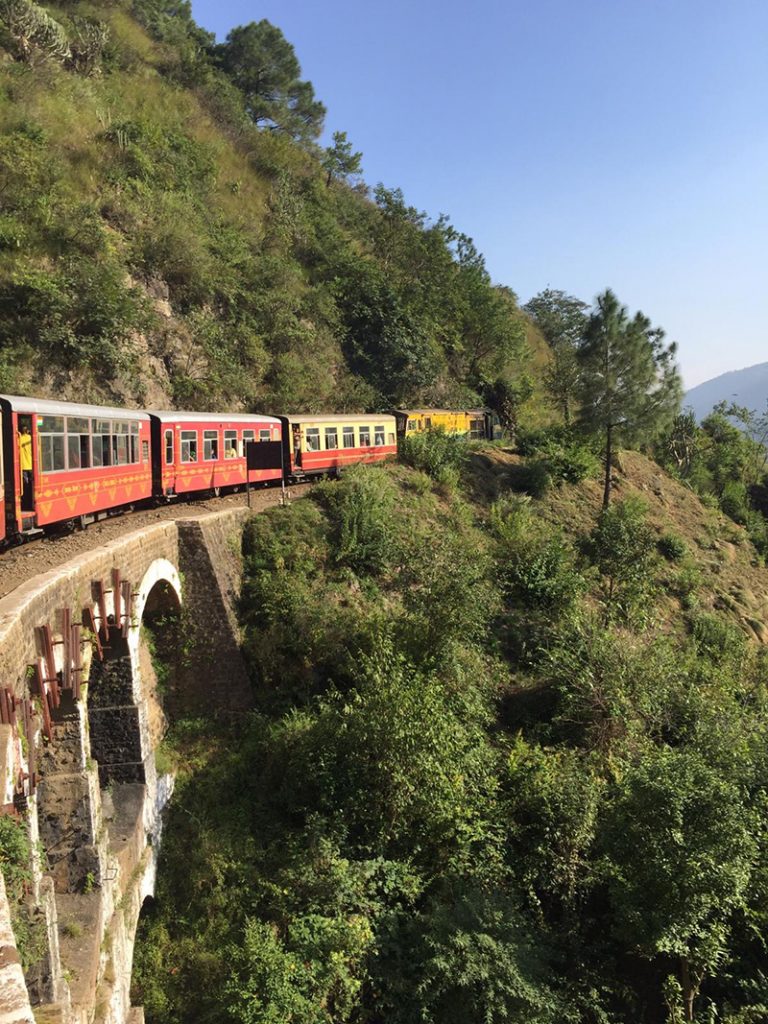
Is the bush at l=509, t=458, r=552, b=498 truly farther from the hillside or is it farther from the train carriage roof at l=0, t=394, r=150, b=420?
the train carriage roof at l=0, t=394, r=150, b=420

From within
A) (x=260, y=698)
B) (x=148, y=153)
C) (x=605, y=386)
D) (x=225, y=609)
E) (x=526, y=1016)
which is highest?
(x=148, y=153)

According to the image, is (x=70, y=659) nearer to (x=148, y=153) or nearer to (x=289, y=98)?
(x=148, y=153)

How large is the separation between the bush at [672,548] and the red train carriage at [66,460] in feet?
58.7

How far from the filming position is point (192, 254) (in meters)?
23.0

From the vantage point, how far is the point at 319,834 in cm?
965

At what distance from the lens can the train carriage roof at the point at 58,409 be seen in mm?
8992

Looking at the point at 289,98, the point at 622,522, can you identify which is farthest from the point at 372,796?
the point at 289,98

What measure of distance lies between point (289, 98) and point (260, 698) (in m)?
46.6

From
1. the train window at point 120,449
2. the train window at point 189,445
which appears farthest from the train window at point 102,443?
the train window at point 189,445

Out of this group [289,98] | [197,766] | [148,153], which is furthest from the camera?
[289,98]

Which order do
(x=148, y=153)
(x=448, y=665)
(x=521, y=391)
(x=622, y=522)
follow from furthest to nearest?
1. (x=521, y=391)
2. (x=148, y=153)
3. (x=622, y=522)
4. (x=448, y=665)

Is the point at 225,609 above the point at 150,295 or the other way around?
the other way around

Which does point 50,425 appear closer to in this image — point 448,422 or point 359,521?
point 359,521

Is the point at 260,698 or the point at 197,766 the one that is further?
the point at 260,698
